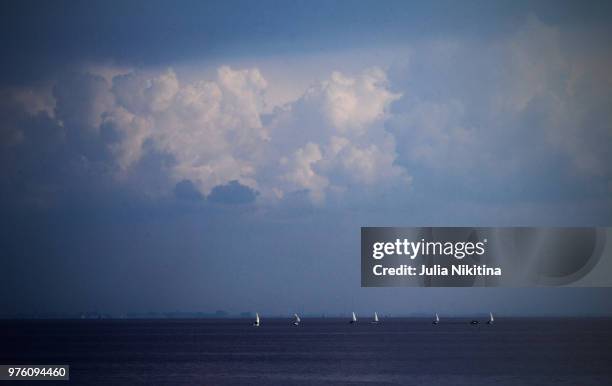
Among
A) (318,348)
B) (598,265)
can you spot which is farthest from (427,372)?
(318,348)

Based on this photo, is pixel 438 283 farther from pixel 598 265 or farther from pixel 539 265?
pixel 598 265

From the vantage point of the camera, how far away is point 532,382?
64938 millimetres

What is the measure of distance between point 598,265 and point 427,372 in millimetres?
34461

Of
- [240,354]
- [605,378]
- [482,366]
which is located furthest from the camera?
[240,354]

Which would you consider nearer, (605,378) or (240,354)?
(605,378)

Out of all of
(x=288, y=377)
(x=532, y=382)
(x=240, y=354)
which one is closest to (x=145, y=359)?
(x=240, y=354)

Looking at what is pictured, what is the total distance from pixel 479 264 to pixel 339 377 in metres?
32.2

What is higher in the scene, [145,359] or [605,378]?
[145,359]

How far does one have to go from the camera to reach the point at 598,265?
42438 millimetres

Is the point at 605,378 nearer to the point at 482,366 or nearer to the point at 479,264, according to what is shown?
the point at 482,366

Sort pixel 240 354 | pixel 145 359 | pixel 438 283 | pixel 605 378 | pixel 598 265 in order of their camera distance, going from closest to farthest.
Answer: pixel 438 283
pixel 598 265
pixel 605 378
pixel 145 359
pixel 240 354

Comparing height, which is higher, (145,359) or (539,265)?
(145,359)

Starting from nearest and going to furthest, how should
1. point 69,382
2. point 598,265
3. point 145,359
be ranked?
point 598,265, point 69,382, point 145,359

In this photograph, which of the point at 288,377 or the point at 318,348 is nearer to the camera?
the point at 288,377
